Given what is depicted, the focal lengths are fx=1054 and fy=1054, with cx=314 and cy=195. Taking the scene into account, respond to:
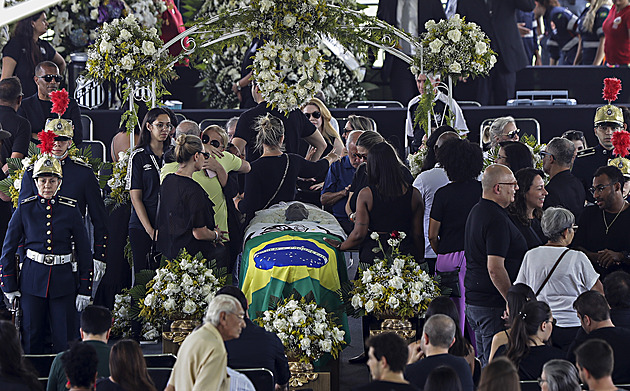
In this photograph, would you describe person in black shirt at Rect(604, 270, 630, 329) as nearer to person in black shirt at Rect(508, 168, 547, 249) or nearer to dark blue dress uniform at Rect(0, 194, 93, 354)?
person in black shirt at Rect(508, 168, 547, 249)

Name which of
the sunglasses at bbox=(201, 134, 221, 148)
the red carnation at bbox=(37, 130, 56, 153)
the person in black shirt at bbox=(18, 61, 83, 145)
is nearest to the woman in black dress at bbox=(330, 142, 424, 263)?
the sunglasses at bbox=(201, 134, 221, 148)

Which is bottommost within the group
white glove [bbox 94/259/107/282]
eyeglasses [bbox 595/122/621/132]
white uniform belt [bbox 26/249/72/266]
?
white glove [bbox 94/259/107/282]

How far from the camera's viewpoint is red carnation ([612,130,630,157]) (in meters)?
7.88

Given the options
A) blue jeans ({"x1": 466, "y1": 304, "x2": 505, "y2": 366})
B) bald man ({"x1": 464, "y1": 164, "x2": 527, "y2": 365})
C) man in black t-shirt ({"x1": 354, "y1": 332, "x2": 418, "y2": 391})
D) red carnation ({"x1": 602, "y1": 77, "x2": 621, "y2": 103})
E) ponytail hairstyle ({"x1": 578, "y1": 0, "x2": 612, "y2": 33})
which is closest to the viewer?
man in black t-shirt ({"x1": 354, "y1": 332, "x2": 418, "y2": 391})

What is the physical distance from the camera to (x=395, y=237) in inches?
282

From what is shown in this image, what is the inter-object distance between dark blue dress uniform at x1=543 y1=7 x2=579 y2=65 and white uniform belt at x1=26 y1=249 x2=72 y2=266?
9.41 metres

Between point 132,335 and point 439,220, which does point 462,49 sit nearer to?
point 439,220

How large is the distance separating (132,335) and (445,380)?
4.08 meters

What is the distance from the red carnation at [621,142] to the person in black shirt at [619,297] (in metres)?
2.29

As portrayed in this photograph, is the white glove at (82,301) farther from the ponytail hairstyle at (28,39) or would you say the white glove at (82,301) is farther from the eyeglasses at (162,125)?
the ponytail hairstyle at (28,39)

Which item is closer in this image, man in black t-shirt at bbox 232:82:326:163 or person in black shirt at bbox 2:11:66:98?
man in black t-shirt at bbox 232:82:326:163

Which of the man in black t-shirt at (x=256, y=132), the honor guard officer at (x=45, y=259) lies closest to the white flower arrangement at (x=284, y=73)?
the man in black t-shirt at (x=256, y=132)

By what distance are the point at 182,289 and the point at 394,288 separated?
1.48 metres

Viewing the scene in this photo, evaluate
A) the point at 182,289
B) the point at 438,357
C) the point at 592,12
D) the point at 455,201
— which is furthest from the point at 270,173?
the point at 592,12
